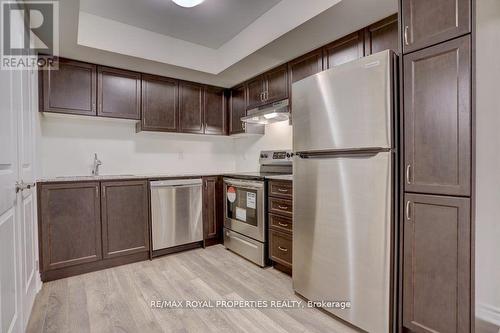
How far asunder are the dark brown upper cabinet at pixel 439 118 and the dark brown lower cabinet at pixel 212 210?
2.41m

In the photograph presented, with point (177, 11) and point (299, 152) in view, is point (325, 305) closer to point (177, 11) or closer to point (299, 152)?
point (299, 152)

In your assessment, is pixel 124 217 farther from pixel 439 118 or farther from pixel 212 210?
pixel 439 118

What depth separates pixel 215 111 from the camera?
12.7 ft

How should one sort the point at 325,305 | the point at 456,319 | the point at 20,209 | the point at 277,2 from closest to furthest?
the point at 456,319
the point at 20,209
the point at 325,305
the point at 277,2

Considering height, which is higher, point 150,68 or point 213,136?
point 150,68

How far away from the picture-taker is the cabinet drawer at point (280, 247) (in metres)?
2.52

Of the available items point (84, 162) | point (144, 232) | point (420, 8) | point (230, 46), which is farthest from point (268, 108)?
point (84, 162)

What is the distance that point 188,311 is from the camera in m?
1.99

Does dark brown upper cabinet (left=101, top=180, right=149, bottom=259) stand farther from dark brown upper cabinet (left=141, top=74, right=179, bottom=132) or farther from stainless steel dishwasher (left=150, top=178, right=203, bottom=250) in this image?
dark brown upper cabinet (left=141, top=74, right=179, bottom=132)

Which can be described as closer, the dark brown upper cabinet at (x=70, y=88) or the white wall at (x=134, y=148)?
the dark brown upper cabinet at (x=70, y=88)

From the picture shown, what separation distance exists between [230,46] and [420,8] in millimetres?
2045

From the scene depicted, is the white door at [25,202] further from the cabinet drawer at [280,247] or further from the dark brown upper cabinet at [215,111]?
the dark brown upper cabinet at [215,111]

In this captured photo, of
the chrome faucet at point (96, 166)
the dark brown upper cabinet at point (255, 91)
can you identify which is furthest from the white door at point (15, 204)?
the dark brown upper cabinet at point (255, 91)

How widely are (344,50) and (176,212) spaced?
8.30 ft
